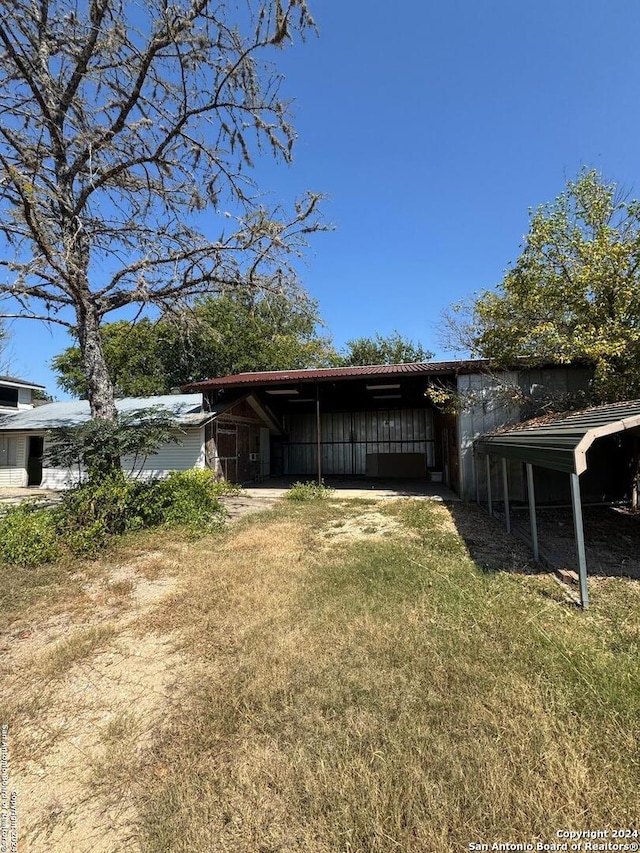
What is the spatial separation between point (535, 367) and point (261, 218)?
714cm

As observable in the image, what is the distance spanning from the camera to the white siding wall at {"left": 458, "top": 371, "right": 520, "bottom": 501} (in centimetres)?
1012

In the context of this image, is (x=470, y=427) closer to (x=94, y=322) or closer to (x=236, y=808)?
(x=94, y=322)

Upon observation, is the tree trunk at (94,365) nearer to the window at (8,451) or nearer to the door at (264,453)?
the door at (264,453)

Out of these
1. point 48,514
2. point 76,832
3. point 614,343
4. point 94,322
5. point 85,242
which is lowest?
point 76,832

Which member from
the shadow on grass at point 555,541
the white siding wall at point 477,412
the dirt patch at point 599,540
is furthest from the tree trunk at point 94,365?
the white siding wall at point 477,412

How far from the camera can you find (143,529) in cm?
694

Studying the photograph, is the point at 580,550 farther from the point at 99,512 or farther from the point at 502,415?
the point at 502,415

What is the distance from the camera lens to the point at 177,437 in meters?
12.1

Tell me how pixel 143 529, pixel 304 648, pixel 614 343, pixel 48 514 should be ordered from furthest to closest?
pixel 614 343, pixel 143 529, pixel 48 514, pixel 304 648

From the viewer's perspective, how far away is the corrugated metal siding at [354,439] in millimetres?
17047

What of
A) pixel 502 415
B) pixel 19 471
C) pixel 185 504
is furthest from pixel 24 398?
pixel 502 415

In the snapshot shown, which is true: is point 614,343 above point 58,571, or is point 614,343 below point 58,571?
above

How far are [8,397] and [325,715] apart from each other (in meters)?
23.9

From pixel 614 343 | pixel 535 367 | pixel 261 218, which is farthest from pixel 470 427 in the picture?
pixel 261 218
